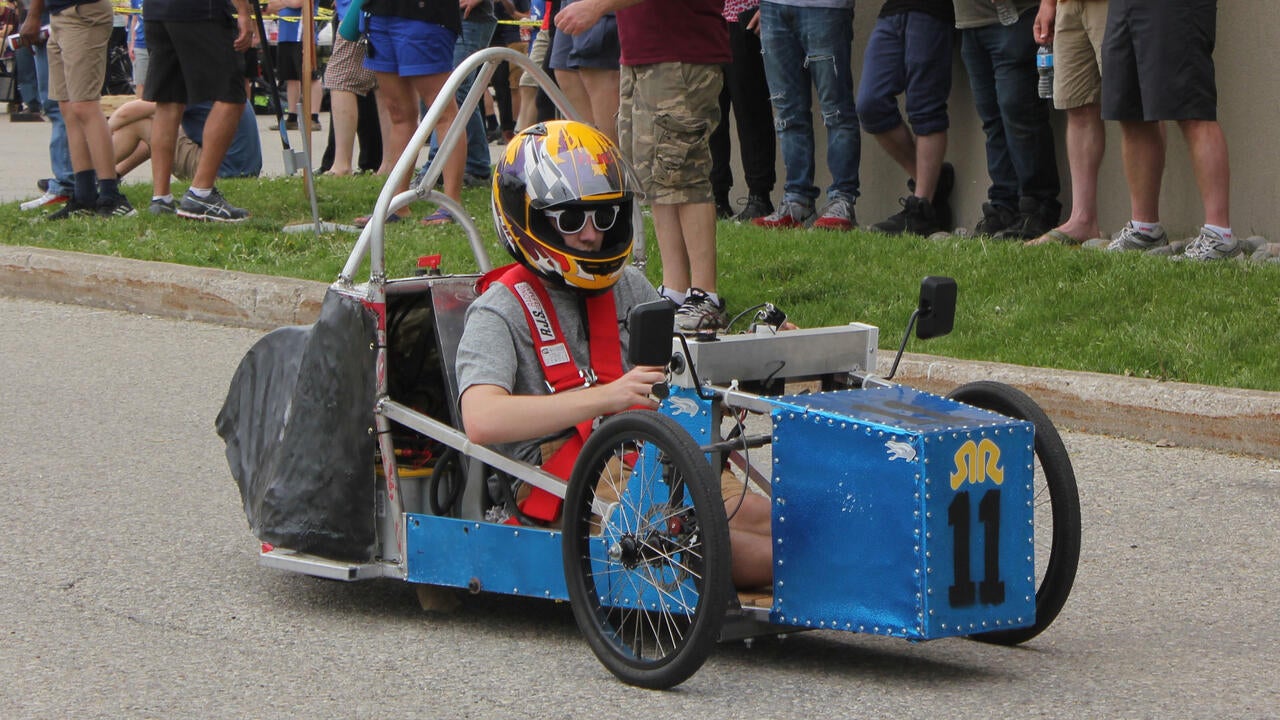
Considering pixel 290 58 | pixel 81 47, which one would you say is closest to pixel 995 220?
pixel 81 47

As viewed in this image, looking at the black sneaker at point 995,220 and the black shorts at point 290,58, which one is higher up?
the black shorts at point 290,58

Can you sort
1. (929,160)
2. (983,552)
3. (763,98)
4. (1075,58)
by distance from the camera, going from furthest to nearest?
1. (763,98)
2. (929,160)
3. (1075,58)
4. (983,552)

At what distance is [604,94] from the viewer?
27.9 ft

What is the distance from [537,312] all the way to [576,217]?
0.26 meters

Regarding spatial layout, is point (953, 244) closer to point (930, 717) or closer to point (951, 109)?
point (951, 109)

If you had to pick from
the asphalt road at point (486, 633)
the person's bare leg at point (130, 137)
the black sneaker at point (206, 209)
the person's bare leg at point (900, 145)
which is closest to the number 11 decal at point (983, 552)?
the asphalt road at point (486, 633)

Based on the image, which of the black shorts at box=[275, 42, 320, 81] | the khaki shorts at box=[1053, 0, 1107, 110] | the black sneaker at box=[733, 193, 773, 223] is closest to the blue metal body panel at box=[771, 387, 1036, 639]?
the khaki shorts at box=[1053, 0, 1107, 110]

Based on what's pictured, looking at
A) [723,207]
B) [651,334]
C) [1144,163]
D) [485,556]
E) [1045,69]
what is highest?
[1045,69]

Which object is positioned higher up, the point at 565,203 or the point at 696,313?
the point at 565,203

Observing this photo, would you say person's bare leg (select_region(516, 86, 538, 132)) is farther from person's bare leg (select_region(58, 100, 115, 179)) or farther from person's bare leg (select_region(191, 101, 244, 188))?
person's bare leg (select_region(58, 100, 115, 179))

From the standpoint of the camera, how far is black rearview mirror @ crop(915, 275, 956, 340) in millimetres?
3902

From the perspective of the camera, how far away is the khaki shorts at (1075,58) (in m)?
7.73

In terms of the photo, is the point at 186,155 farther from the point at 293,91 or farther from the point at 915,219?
the point at 293,91

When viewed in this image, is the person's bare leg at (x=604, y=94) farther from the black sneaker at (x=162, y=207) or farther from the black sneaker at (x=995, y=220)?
the black sneaker at (x=162, y=207)
